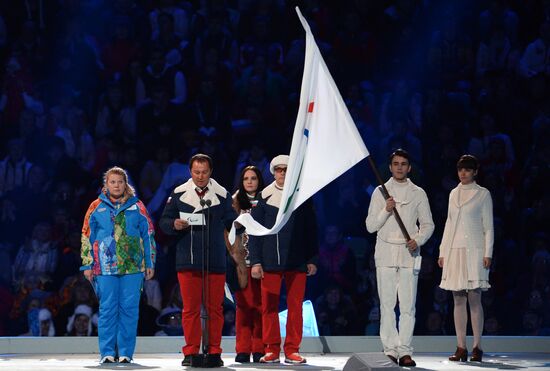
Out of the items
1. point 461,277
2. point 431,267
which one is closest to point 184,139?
point 431,267

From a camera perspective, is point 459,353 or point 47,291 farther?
point 47,291

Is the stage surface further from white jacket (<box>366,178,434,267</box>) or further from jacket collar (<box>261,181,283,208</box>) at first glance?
jacket collar (<box>261,181,283,208</box>)

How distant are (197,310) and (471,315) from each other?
2.22 meters

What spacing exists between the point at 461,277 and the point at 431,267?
10.2 feet

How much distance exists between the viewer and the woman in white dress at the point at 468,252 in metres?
8.09

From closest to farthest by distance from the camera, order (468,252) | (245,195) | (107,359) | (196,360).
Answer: (196,360)
(107,359)
(468,252)
(245,195)

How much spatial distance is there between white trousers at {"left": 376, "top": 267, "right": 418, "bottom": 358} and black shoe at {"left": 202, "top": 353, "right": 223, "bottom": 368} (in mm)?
1191

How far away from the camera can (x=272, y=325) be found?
784 centimetres

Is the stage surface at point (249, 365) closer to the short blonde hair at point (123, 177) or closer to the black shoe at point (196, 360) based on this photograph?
the black shoe at point (196, 360)

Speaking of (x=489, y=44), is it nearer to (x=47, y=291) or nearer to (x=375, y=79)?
(x=375, y=79)

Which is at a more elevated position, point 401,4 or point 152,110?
point 401,4

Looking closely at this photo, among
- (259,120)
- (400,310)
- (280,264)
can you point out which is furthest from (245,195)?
(259,120)

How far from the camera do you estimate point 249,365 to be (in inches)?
300

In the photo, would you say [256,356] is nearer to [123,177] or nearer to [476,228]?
[123,177]
